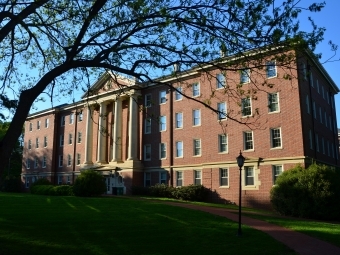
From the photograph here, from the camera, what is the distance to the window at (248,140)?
31994mm

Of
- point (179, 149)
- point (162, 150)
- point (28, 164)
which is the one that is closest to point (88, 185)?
point (162, 150)

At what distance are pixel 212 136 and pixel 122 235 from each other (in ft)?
72.1

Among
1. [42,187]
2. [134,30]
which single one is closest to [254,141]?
[134,30]

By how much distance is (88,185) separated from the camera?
33281 millimetres

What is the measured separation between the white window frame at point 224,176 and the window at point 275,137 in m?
4.93

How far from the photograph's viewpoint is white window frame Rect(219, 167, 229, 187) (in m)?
33.0

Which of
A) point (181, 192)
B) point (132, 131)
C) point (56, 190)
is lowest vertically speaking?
point (181, 192)

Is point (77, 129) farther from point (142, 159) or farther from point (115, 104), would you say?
point (142, 159)

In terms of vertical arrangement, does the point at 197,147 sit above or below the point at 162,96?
below

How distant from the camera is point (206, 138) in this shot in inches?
1387

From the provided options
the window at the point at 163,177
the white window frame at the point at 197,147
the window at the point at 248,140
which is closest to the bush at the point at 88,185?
the window at the point at 163,177

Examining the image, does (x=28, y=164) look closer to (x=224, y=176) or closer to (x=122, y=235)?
(x=224, y=176)

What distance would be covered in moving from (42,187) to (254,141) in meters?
25.0

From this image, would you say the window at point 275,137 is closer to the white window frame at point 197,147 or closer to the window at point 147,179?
the white window frame at point 197,147
